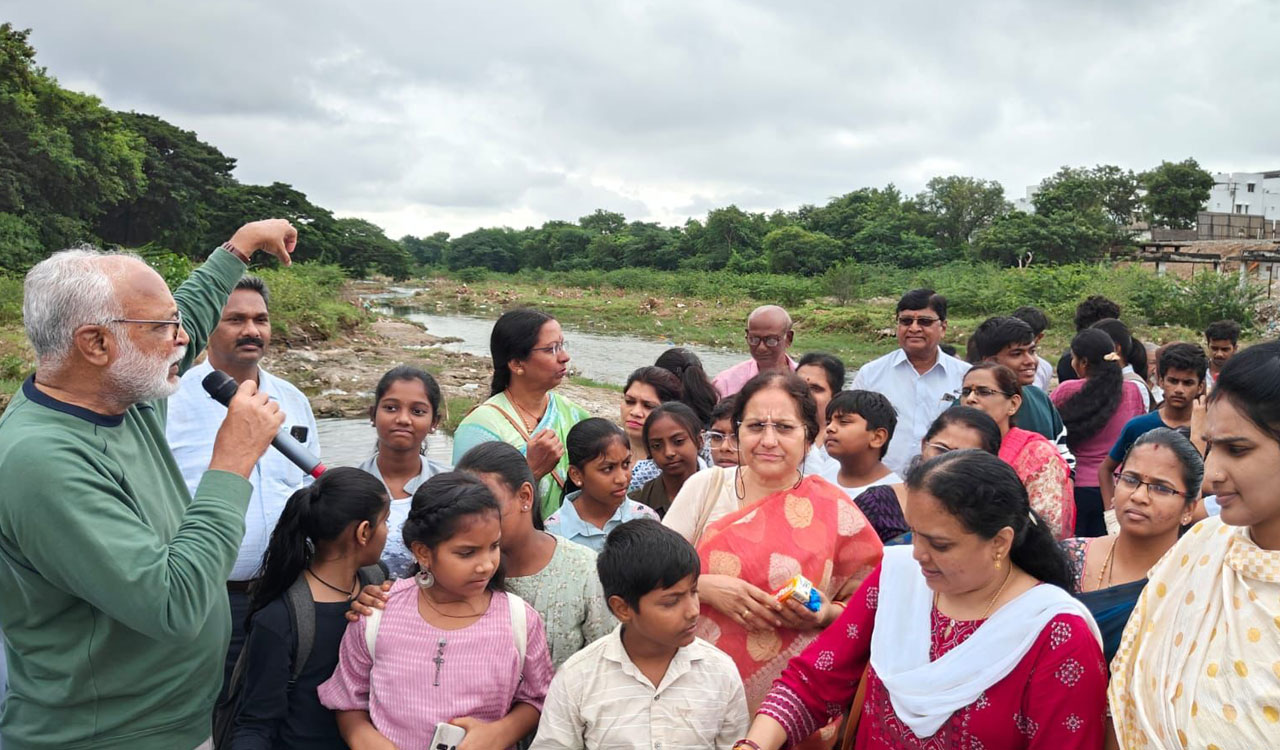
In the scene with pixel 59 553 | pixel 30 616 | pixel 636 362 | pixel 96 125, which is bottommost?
pixel 636 362

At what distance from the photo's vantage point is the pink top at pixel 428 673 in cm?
242

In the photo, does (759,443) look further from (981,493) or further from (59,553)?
(59,553)

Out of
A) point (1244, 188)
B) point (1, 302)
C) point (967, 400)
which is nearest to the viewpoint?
point (967, 400)

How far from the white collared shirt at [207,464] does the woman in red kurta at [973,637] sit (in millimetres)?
1936

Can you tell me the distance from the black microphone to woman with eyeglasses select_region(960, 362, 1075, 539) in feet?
7.85

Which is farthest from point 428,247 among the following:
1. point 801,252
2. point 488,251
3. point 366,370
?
point 366,370

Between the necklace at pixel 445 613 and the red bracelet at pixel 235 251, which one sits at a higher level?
the red bracelet at pixel 235 251

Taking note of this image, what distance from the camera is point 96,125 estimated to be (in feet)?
83.4

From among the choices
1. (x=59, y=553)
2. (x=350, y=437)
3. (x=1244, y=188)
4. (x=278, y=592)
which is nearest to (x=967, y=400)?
(x=278, y=592)

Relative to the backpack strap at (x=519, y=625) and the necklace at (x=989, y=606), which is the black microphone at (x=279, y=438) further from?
the necklace at (x=989, y=606)

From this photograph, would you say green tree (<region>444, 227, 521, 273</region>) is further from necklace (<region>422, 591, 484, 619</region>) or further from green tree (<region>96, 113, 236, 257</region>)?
necklace (<region>422, 591, 484, 619</region>)

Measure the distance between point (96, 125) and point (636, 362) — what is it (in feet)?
58.3

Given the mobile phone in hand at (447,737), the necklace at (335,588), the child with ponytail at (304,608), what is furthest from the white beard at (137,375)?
the mobile phone in hand at (447,737)

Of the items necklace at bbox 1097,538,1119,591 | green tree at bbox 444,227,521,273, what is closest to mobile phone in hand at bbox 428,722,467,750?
necklace at bbox 1097,538,1119,591
